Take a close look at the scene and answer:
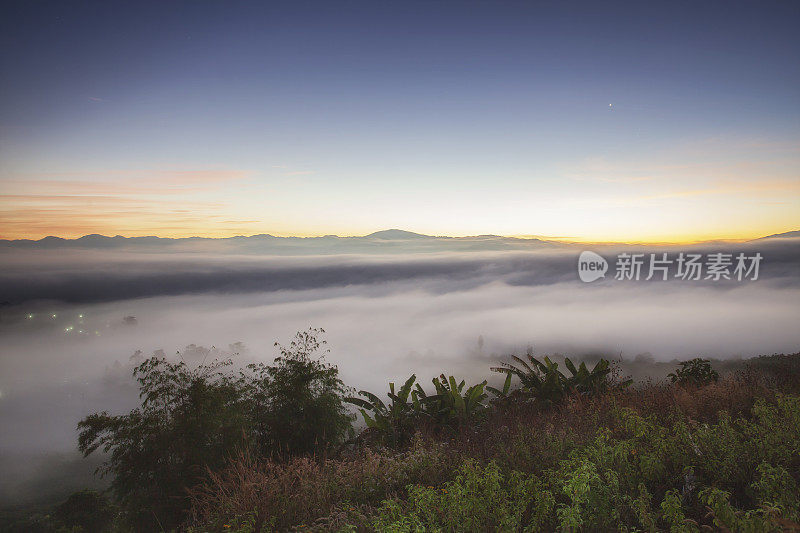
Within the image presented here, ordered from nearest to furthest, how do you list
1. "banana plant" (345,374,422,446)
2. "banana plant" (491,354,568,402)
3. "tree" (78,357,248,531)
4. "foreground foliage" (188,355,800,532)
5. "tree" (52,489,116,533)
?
"foreground foliage" (188,355,800,532) < "banana plant" (345,374,422,446) < "banana plant" (491,354,568,402) < "tree" (78,357,248,531) < "tree" (52,489,116,533)

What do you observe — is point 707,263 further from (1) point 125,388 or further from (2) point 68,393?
(2) point 68,393

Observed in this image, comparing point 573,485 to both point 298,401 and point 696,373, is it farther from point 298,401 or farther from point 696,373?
point 298,401

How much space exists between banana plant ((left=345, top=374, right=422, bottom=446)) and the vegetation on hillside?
33 millimetres

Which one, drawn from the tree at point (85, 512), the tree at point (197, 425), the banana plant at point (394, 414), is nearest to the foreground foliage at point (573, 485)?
the banana plant at point (394, 414)

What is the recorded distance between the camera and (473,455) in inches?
229

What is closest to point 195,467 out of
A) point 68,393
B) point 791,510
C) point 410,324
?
point 791,510

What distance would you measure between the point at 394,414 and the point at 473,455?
3751mm

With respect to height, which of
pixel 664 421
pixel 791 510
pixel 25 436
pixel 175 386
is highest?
pixel 791 510

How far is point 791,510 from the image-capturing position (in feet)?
10.4

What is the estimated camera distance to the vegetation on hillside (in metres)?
→ 3.78

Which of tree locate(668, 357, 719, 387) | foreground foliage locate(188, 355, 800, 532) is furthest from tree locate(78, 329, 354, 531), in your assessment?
tree locate(668, 357, 719, 387)

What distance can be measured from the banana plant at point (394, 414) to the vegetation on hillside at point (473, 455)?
1.3 inches

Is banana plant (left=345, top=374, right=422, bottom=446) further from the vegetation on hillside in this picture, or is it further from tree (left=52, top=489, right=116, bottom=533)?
tree (left=52, top=489, right=116, bottom=533)

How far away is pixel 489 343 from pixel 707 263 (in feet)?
442
